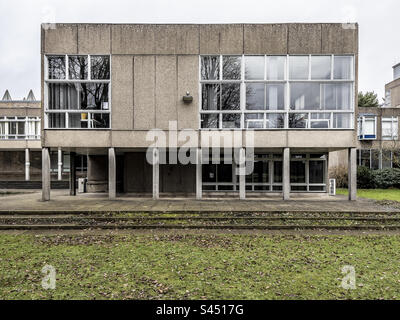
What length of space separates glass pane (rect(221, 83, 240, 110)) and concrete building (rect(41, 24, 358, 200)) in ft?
0.19

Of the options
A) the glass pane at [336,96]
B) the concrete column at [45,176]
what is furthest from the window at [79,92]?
the glass pane at [336,96]

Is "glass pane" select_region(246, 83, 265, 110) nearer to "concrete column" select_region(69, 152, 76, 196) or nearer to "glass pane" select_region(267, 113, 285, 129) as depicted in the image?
"glass pane" select_region(267, 113, 285, 129)

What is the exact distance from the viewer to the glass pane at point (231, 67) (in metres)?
14.3

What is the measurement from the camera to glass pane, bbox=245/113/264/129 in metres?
14.3

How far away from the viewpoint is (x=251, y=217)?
10.1 m

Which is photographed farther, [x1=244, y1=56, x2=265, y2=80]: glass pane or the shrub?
the shrub

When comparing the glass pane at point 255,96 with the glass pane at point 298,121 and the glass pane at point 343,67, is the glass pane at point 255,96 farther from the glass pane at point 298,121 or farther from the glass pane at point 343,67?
the glass pane at point 343,67

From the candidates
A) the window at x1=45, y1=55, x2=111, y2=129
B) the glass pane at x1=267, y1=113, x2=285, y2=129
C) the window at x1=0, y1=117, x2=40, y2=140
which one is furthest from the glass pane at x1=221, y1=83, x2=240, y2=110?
the window at x1=0, y1=117, x2=40, y2=140

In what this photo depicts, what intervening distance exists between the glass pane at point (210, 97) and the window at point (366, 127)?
68.6 feet

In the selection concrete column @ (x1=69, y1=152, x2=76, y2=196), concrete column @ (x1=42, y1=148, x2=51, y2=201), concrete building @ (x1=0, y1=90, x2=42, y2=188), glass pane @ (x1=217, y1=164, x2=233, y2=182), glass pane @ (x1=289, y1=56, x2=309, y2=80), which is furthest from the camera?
concrete building @ (x1=0, y1=90, x2=42, y2=188)

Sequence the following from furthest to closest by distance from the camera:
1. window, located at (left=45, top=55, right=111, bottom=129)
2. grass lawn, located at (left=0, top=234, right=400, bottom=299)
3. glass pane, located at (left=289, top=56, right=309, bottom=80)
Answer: window, located at (left=45, top=55, right=111, bottom=129) < glass pane, located at (left=289, top=56, right=309, bottom=80) < grass lawn, located at (left=0, top=234, right=400, bottom=299)

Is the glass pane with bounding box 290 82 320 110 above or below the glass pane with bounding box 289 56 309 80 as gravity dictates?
below

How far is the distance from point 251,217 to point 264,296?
5833 millimetres
